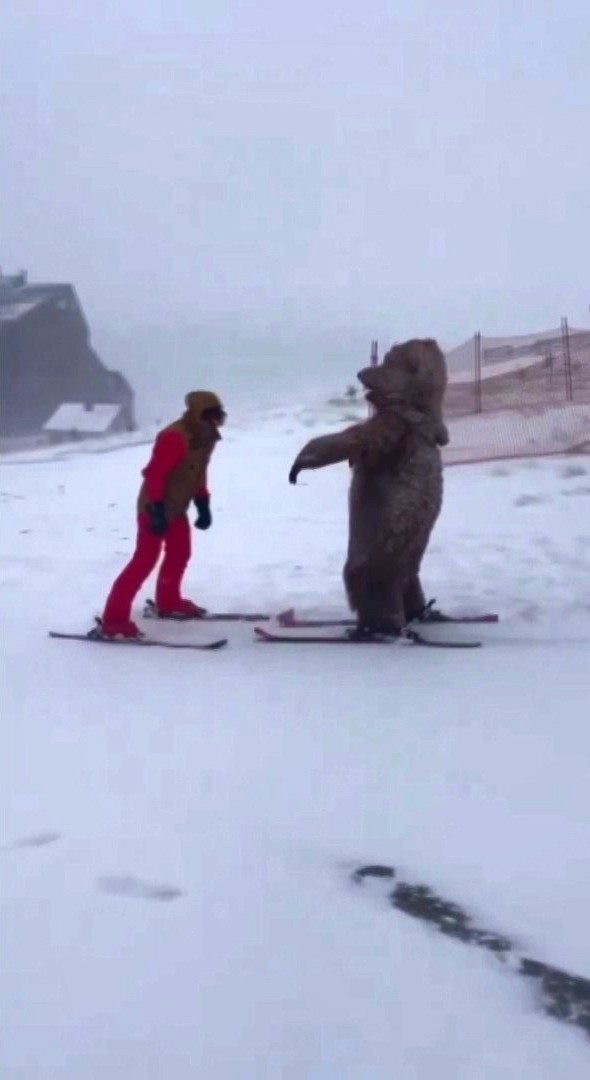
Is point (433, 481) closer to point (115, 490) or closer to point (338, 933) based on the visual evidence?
point (338, 933)

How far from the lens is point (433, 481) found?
5785 mm

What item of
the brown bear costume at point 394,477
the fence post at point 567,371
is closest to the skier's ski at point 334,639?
the brown bear costume at point 394,477

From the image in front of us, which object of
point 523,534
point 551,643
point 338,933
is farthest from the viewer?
point 523,534

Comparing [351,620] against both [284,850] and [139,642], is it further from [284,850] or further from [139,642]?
[284,850]

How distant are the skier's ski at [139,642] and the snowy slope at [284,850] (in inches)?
5.1

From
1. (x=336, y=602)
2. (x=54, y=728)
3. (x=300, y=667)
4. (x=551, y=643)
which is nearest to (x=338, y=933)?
(x=54, y=728)

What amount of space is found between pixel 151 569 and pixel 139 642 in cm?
44

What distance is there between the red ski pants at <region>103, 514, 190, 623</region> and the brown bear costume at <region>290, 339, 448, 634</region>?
92 centimetres

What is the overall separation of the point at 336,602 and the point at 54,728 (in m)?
2.81

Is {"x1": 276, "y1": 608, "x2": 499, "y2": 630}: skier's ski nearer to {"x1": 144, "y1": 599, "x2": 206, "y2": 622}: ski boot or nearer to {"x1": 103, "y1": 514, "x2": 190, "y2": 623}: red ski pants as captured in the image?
{"x1": 144, "y1": 599, "x2": 206, "y2": 622}: ski boot

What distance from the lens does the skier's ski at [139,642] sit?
5.62 meters

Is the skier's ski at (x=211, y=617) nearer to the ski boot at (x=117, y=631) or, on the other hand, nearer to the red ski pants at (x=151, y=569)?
the red ski pants at (x=151, y=569)

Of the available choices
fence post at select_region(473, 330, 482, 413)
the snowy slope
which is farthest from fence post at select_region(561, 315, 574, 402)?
the snowy slope

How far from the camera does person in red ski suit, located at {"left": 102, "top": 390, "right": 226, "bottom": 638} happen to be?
19.2 ft
